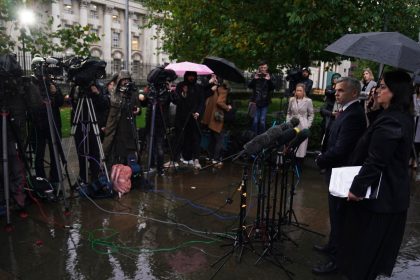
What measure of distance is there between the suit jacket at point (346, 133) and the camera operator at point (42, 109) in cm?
382

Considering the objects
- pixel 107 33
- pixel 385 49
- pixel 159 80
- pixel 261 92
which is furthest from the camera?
pixel 107 33

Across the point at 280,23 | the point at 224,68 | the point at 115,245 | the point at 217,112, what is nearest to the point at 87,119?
the point at 115,245

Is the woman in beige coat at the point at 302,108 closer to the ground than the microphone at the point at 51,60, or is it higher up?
closer to the ground

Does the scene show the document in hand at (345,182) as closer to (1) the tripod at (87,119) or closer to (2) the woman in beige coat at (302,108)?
(1) the tripod at (87,119)

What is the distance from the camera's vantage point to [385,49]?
3.51 meters

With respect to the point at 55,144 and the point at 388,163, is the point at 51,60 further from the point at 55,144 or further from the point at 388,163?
the point at 388,163

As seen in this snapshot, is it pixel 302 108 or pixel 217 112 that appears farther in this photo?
pixel 217 112

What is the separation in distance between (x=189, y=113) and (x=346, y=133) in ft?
15.6

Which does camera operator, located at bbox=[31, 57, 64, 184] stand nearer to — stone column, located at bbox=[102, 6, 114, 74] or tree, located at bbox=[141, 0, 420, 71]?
tree, located at bbox=[141, 0, 420, 71]

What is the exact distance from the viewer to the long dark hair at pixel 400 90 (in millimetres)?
3158

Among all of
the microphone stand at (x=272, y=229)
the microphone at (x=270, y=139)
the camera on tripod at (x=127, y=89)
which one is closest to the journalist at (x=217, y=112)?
the camera on tripod at (x=127, y=89)

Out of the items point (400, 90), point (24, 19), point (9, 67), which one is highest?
point (24, 19)

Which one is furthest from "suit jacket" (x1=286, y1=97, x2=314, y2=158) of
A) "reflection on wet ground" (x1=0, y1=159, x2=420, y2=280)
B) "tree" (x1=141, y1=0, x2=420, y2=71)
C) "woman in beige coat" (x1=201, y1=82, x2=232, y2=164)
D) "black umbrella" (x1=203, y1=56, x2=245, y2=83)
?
"tree" (x1=141, y1=0, x2=420, y2=71)

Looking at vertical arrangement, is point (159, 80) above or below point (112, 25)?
below
